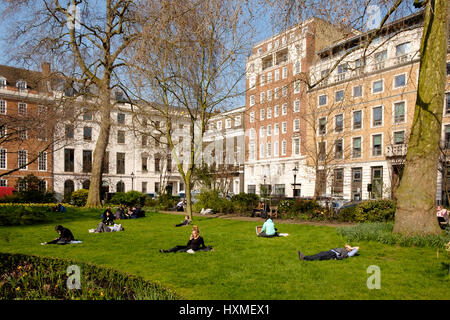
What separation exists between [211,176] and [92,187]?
13.1 m

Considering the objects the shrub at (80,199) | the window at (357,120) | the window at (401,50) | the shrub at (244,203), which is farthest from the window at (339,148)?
the shrub at (80,199)

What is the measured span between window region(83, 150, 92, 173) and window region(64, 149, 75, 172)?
180cm

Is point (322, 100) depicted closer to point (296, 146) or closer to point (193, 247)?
point (296, 146)

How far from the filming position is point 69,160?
2147 inches

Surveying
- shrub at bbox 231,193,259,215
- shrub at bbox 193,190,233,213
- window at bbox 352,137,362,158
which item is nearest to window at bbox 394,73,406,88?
window at bbox 352,137,362,158

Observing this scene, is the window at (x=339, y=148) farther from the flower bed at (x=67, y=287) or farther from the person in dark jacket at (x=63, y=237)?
the flower bed at (x=67, y=287)

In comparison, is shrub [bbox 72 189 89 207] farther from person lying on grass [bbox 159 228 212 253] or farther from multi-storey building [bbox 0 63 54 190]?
person lying on grass [bbox 159 228 212 253]

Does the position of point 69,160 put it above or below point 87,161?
above

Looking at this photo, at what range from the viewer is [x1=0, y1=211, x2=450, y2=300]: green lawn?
6.36 meters

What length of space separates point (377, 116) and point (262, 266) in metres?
37.9

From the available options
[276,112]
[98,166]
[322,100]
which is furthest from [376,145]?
[98,166]

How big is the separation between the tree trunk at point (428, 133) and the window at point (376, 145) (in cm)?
3185
